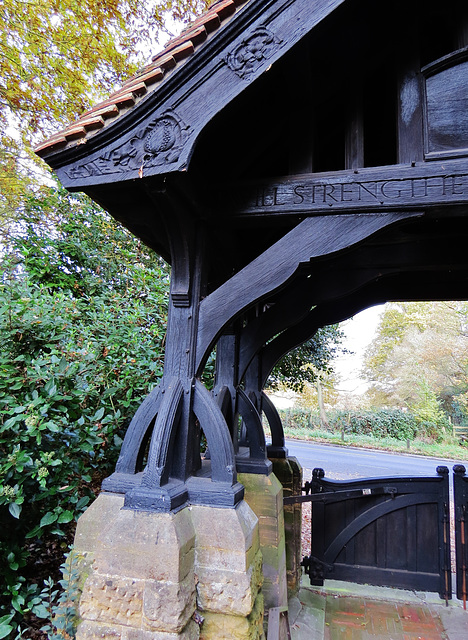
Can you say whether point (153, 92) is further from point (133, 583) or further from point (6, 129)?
point (6, 129)

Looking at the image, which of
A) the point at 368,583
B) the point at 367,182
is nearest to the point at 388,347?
the point at 368,583

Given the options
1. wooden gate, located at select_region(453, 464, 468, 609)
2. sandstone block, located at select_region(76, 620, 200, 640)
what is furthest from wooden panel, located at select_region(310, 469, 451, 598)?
sandstone block, located at select_region(76, 620, 200, 640)

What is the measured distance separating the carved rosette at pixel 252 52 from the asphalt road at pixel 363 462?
8989 mm

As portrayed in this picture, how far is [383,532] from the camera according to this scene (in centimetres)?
372

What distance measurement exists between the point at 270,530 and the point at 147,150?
251 centimetres

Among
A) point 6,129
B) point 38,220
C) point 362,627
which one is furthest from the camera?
point 6,129

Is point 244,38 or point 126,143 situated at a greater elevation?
point 244,38

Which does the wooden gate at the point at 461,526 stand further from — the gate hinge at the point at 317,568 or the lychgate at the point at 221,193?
the lychgate at the point at 221,193

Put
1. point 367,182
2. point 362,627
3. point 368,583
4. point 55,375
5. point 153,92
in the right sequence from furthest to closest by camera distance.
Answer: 1. point 368,583
2. point 362,627
3. point 55,375
4. point 367,182
5. point 153,92

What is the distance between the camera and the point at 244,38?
1630 millimetres

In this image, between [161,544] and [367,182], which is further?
[367,182]

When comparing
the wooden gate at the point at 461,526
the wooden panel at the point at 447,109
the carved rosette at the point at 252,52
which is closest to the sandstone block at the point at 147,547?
the carved rosette at the point at 252,52

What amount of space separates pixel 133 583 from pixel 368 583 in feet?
10.6

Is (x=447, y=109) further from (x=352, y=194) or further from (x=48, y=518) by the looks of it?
(x=48, y=518)
